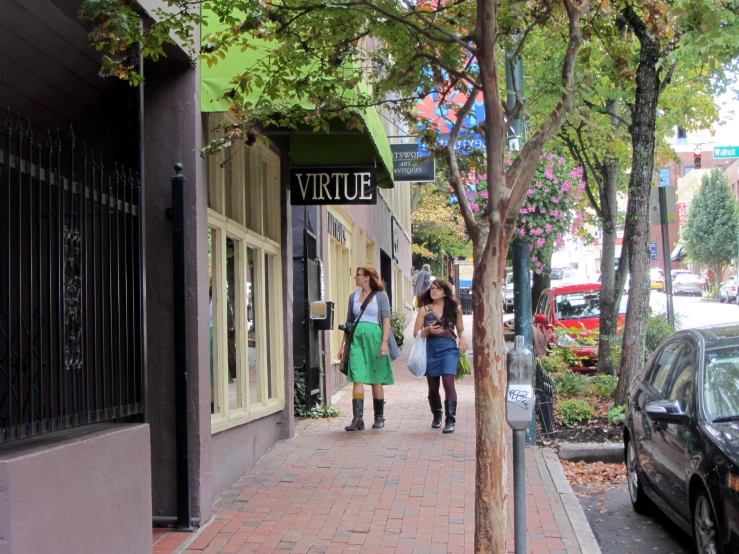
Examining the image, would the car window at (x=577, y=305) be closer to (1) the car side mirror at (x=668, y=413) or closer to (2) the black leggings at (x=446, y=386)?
(2) the black leggings at (x=446, y=386)

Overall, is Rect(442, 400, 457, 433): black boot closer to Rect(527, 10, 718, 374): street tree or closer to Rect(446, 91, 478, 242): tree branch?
Rect(527, 10, 718, 374): street tree

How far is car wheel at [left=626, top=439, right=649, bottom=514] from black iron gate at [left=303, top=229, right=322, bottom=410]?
4.57 metres

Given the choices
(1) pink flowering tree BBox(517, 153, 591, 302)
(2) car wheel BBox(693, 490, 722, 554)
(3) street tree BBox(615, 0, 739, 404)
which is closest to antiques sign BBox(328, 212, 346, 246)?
(1) pink flowering tree BBox(517, 153, 591, 302)

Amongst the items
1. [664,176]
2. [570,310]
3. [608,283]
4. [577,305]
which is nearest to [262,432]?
[608,283]

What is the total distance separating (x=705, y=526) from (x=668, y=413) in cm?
69

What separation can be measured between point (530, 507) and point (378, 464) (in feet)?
6.13

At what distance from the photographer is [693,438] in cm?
520

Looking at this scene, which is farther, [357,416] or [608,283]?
[608,283]

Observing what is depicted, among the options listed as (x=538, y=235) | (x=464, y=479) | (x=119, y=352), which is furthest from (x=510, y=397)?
(x=538, y=235)

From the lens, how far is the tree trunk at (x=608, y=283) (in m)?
12.7

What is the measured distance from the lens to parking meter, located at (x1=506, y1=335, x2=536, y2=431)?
170 inches

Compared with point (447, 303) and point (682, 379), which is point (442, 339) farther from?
point (682, 379)

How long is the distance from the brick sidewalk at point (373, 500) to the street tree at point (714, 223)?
2221 inches

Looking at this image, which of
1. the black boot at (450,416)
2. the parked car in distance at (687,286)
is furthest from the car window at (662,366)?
the parked car in distance at (687,286)
